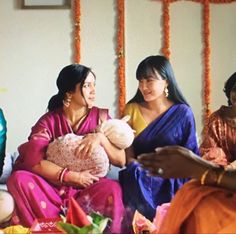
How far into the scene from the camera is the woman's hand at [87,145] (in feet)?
8.23

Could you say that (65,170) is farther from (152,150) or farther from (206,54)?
(206,54)

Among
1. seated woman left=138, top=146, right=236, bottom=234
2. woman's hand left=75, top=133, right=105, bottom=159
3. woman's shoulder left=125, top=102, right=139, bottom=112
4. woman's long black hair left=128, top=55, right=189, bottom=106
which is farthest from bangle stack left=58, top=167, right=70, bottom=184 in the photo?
seated woman left=138, top=146, right=236, bottom=234

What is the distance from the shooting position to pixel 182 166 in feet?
3.78

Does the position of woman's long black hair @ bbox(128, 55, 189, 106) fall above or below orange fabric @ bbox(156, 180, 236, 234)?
above

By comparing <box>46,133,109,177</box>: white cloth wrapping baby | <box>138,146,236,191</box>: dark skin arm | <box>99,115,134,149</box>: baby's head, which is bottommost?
<box>46,133,109,177</box>: white cloth wrapping baby

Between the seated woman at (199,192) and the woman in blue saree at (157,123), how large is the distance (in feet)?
4.48

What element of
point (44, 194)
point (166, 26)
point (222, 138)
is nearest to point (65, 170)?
point (44, 194)

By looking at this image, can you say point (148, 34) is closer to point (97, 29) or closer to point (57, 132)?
point (97, 29)

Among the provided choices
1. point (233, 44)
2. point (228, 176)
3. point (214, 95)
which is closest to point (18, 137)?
point (214, 95)

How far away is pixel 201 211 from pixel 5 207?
4.54 ft

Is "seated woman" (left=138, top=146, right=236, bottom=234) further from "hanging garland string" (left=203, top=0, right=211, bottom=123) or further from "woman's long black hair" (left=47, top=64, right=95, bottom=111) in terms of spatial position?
"hanging garland string" (left=203, top=0, right=211, bottom=123)

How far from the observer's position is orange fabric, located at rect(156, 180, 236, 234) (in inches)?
44.7

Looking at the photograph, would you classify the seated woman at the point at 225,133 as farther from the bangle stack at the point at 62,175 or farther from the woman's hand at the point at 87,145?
the bangle stack at the point at 62,175

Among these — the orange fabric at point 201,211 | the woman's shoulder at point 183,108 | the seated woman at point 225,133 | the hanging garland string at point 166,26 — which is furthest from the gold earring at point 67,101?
the orange fabric at point 201,211
